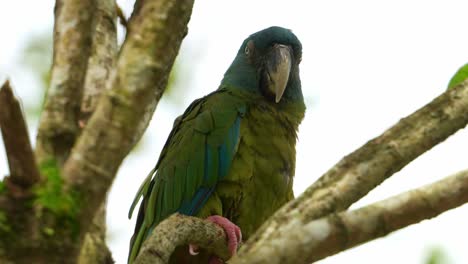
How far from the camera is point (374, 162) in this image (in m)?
2.39

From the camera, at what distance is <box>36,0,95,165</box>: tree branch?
202 cm

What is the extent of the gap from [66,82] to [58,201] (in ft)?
1.47

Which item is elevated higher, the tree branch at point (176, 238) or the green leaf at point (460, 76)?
the green leaf at point (460, 76)

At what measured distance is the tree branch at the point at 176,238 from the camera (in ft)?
8.65

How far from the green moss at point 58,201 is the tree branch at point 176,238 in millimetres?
788

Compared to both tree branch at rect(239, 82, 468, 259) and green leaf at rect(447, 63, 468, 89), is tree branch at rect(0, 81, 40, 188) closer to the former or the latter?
tree branch at rect(239, 82, 468, 259)

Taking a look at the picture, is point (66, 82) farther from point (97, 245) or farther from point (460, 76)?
point (460, 76)

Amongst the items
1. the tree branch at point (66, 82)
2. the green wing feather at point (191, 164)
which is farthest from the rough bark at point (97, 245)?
the green wing feather at point (191, 164)

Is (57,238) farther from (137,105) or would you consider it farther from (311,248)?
(311,248)

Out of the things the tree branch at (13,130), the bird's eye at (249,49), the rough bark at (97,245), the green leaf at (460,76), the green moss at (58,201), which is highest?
the bird's eye at (249,49)

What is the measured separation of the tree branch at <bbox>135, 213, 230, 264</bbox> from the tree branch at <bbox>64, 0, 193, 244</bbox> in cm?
78

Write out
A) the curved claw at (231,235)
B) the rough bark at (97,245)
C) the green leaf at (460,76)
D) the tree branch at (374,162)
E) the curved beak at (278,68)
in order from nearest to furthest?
the rough bark at (97,245) → the tree branch at (374,162) → the green leaf at (460,76) → the curved claw at (231,235) → the curved beak at (278,68)

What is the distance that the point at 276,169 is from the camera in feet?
14.6

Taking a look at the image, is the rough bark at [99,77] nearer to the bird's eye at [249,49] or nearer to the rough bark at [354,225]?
the rough bark at [354,225]
